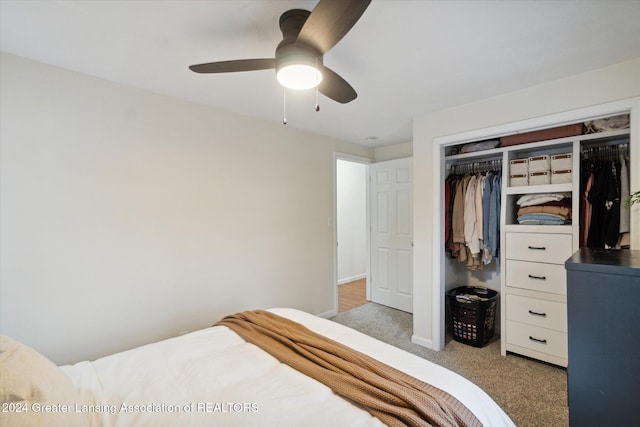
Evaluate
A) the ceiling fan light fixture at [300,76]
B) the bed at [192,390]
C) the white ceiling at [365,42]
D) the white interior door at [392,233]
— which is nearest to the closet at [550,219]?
the white ceiling at [365,42]

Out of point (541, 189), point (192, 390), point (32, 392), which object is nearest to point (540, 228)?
point (541, 189)

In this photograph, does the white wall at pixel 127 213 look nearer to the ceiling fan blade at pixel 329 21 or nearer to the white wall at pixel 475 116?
the white wall at pixel 475 116

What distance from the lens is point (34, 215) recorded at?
5.68 ft

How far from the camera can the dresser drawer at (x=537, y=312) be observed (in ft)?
7.54

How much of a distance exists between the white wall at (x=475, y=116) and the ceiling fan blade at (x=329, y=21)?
1.80 meters

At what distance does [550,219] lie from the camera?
94.3 inches

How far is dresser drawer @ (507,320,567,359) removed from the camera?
7.54 feet

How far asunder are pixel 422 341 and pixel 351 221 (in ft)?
9.69

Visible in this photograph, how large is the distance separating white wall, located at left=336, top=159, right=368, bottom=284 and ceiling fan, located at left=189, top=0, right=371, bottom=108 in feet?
12.6

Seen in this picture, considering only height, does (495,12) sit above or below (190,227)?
above

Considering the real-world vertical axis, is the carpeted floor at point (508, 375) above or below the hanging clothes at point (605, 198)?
below

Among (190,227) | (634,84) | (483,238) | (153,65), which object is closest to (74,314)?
(190,227)

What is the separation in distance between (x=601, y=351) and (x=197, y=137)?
9.08ft

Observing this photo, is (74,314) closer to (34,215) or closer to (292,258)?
(34,215)
